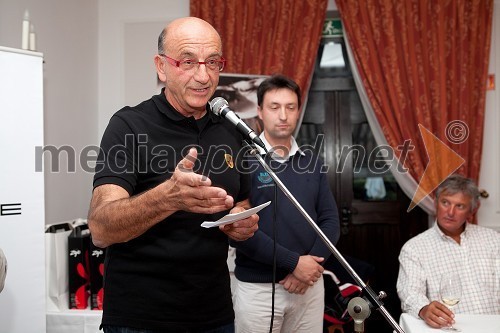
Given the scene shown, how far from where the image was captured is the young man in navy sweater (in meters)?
1.98

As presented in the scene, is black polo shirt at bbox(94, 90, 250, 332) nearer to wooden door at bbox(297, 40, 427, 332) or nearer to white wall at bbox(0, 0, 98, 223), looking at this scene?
white wall at bbox(0, 0, 98, 223)

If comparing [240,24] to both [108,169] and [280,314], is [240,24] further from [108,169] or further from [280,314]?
[108,169]

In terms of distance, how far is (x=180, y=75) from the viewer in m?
1.28

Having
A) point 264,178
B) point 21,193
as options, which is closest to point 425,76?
point 264,178

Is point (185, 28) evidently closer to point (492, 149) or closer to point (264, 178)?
point (264, 178)

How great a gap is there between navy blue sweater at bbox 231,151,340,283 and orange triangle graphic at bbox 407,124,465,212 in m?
1.69

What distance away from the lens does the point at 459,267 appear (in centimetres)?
238

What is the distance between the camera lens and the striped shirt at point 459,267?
2239 millimetres

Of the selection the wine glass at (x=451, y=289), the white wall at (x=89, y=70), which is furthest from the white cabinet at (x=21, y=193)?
the wine glass at (x=451, y=289)

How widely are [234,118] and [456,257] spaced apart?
1627mm

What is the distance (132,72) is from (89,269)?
1766mm

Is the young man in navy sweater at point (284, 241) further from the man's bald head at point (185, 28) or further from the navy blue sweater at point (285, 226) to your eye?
the man's bald head at point (185, 28)

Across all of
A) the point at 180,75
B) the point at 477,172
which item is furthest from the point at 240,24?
the point at 180,75

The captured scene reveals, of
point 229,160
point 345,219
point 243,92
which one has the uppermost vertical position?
point 243,92
